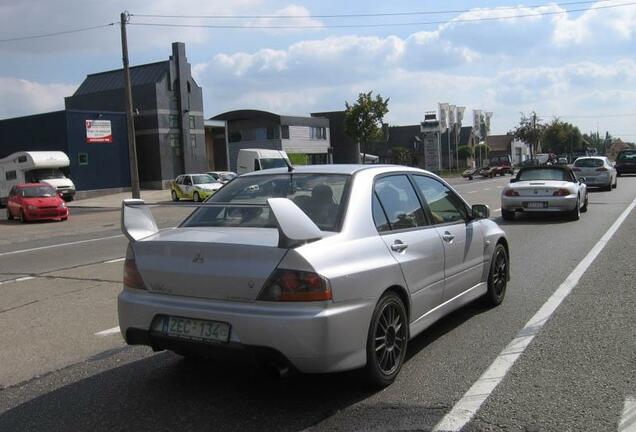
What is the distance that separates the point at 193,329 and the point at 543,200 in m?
12.7

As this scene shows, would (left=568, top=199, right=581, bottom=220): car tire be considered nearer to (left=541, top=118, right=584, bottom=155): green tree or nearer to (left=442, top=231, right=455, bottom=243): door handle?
(left=442, top=231, right=455, bottom=243): door handle

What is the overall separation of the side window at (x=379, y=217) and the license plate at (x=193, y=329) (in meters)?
1.33

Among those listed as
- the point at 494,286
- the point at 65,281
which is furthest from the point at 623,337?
the point at 65,281

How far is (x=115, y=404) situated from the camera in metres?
4.05

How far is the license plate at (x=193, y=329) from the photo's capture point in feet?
12.4

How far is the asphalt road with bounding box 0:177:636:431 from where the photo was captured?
3713 millimetres

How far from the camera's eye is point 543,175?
51.7ft

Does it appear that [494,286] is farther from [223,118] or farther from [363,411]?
[223,118]

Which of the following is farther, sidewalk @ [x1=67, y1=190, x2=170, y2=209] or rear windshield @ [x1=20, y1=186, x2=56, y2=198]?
sidewalk @ [x1=67, y1=190, x2=170, y2=209]

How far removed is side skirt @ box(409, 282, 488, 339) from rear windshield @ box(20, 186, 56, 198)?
2203cm

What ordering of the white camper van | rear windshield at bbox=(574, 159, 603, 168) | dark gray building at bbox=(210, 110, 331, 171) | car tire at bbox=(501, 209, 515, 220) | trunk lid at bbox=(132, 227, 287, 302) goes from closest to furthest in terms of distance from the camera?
trunk lid at bbox=(132, 227, 287, 302)
car tire at bbox=(501, 209, 515, 220)
rear windshield at bbox=(574, 159, 603, 168)
the white camper van
dark gray building at bbox=(210, 110, 331, 171)

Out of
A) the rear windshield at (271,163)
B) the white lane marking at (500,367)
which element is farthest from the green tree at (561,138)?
the white lane marking at (500,367)

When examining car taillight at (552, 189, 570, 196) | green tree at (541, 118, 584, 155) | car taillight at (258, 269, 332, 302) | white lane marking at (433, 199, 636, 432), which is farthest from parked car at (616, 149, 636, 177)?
green tree at (541, 118, 584, 155)

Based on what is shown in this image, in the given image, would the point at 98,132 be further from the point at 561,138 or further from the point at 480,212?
the point at 561,138
